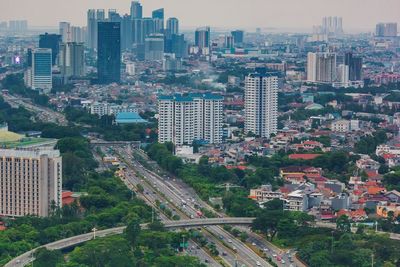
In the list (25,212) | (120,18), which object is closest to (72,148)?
(25,212)

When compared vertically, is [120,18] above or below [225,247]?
above

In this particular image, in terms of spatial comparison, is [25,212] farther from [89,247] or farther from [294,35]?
[294,35]

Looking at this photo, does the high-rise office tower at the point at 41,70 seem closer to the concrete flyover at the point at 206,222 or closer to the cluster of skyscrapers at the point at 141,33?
the cluster of skyscrapers at the point at 141,33

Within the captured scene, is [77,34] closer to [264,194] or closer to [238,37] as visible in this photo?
[238,37]

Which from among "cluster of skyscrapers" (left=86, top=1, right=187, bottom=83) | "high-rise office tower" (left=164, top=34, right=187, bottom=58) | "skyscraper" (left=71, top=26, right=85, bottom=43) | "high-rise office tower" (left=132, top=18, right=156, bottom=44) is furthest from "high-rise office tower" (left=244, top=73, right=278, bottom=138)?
"high-rise office tower" (left=132, top=18, right=156, bottom=44)

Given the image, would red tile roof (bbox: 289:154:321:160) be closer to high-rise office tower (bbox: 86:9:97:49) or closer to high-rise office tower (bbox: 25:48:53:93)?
high-rise office tower (bbox: 25:48:53:93)

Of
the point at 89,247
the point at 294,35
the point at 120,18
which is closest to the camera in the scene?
the point at 89,247
